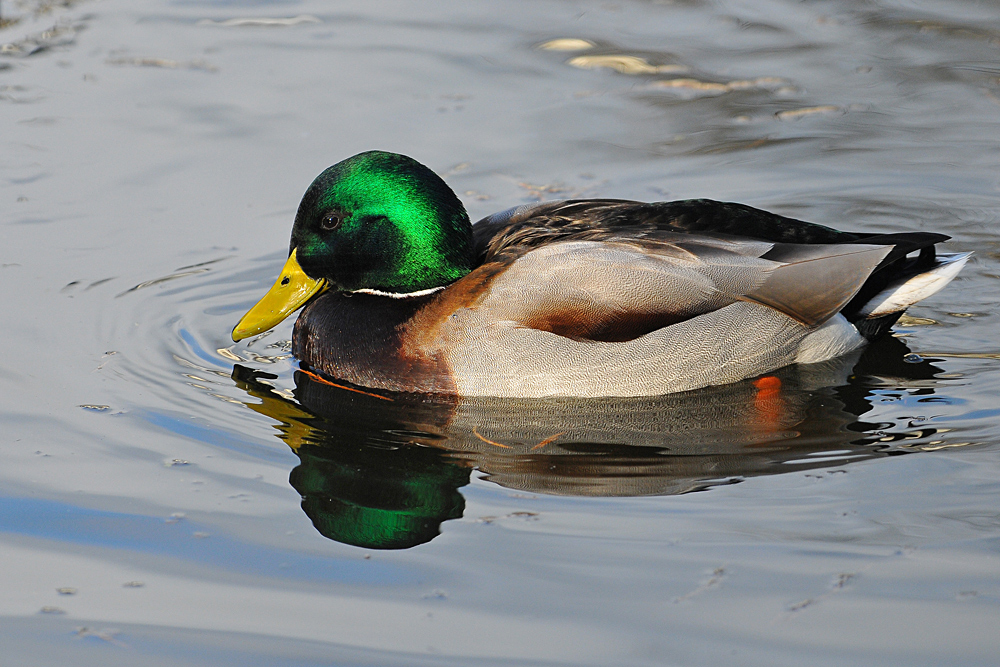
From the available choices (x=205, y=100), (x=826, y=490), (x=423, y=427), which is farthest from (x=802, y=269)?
(x=205, y=100)

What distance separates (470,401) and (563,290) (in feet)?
2.28

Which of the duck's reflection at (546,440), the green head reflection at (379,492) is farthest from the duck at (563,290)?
the green head reflection at (379,492)

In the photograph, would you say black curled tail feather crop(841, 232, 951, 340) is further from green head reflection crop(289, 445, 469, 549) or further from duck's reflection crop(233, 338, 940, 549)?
green head reflection crop(289, 445, 469, 549)

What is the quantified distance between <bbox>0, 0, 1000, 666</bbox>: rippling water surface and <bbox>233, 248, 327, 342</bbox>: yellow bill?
0.26 meters

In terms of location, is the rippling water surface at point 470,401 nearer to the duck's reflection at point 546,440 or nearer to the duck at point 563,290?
the duck's reflection at point 546,440

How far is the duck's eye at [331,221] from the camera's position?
6.29 metres

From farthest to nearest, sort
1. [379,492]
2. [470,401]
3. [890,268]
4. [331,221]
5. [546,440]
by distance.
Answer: [890,268], [331,221], [470,401], [546,440], [379,492]

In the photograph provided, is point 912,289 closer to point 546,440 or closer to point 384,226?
point 546,440

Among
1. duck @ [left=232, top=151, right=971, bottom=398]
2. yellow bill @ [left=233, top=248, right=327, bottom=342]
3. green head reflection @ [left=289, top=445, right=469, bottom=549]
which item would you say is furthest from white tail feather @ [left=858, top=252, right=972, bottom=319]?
→ yellow bill @ [left=233, top=248, right=327, bottom=342]

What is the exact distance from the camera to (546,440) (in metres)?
5.76

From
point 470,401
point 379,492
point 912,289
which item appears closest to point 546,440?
point 470,401

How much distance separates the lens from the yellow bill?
6.49 m

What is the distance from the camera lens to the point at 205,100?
975 cm

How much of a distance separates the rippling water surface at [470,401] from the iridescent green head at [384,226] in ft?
2.09
